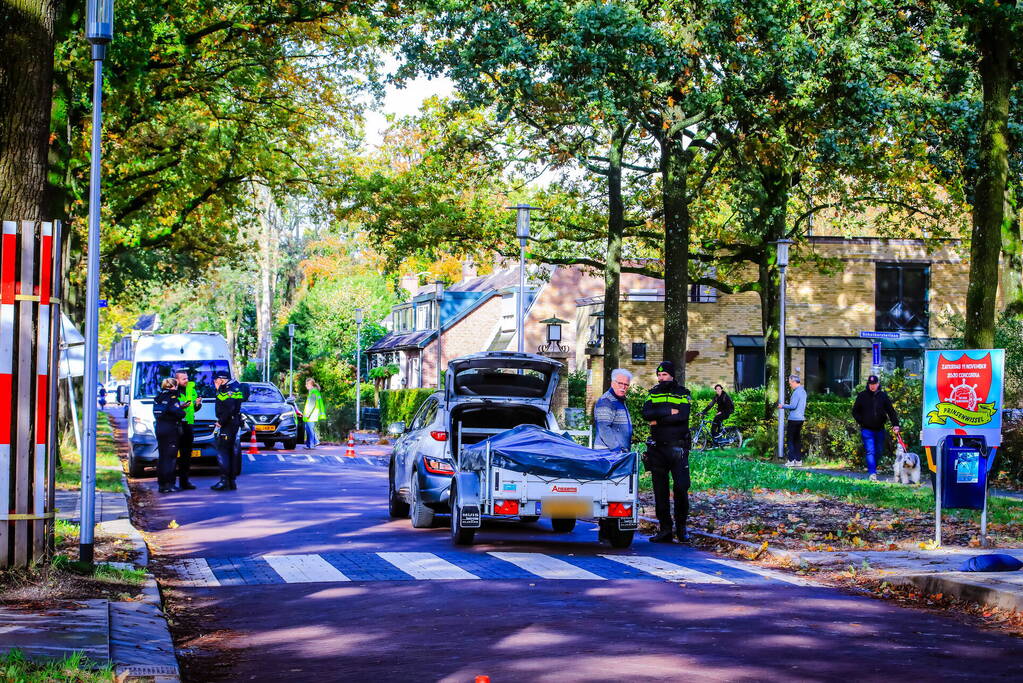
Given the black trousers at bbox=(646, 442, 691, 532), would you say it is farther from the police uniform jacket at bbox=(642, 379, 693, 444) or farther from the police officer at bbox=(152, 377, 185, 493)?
the police officer at bbox=(152, 377, 185, 493)

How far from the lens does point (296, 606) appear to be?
9500mm

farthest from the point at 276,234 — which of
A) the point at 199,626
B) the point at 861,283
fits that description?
the point at 199,626

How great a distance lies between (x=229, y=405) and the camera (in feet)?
69.1

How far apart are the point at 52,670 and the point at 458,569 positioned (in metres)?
5.49

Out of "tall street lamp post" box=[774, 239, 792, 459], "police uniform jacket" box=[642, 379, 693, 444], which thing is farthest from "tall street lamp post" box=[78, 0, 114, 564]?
"tall street lamp post" box=[774, 239, 792, 459]

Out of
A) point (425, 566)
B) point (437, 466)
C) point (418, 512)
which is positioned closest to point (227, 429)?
point (418, 512)

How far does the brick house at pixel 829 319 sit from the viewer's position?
49.1 meters

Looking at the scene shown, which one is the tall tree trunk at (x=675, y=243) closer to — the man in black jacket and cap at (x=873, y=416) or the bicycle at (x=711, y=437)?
A: the man in black jacket and cap at (x=873, y=416)

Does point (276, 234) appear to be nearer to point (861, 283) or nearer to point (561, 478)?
point (861, 283)

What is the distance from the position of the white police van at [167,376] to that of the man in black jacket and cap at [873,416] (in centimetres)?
1219

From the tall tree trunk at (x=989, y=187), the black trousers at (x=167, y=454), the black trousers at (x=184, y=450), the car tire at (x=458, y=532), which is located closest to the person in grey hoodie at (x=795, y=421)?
the tall tree trunk at (x=989, y=187)

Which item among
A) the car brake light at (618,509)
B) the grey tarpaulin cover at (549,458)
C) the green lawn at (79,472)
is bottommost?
the green lawn at (79,472)

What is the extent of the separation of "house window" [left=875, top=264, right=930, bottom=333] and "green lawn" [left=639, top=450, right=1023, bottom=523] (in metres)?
25.4

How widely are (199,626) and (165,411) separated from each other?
1195 centimetres
